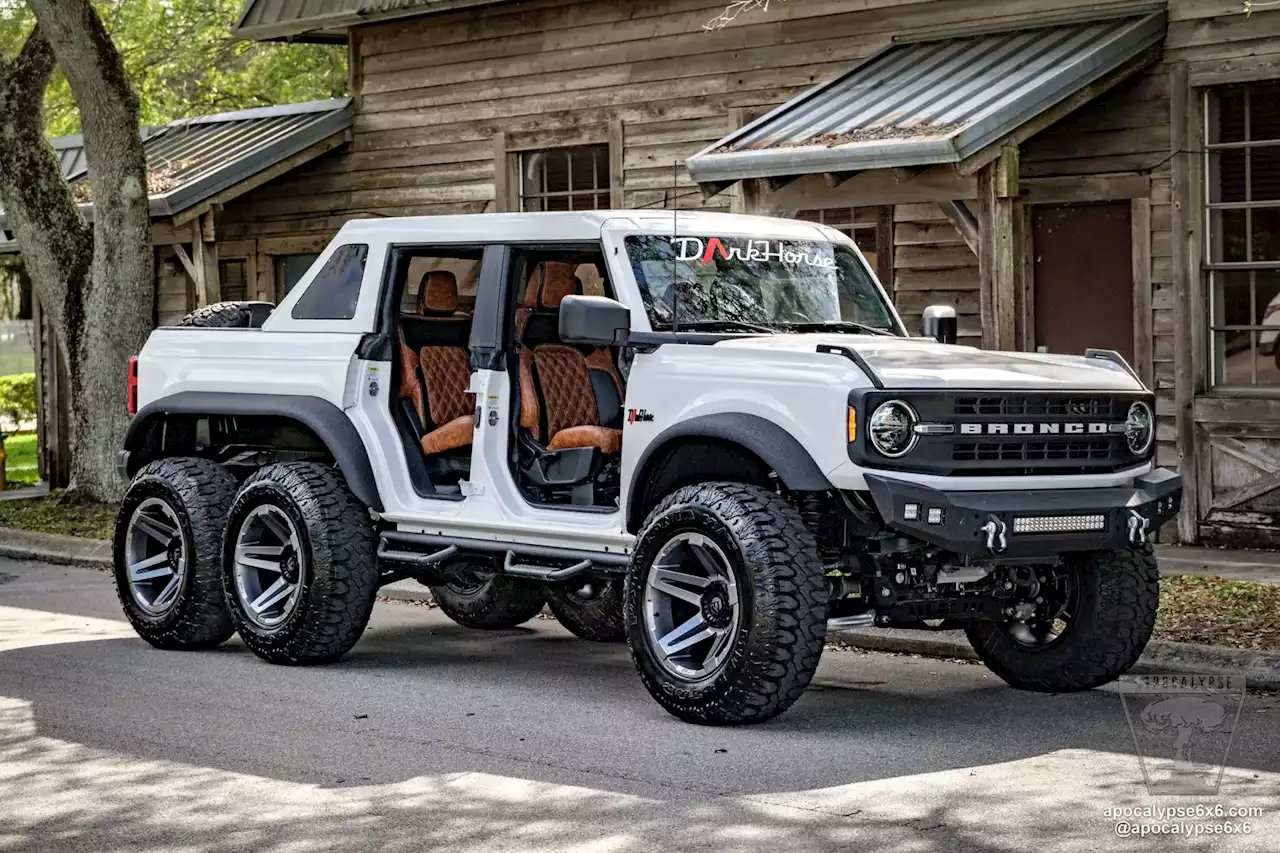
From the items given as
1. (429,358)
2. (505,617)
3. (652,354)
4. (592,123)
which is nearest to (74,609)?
(505,617)

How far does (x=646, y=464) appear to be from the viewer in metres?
8.59

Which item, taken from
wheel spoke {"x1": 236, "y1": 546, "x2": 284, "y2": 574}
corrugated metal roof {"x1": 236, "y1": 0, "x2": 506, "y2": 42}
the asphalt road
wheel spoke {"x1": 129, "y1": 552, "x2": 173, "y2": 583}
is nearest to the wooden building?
corrugated metal roof {"x1": 236, "y1": 0, "x2": 506, "y2": 42}

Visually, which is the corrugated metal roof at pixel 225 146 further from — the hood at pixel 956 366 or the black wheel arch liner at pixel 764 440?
the black wheel arch liner at pixel 764 440

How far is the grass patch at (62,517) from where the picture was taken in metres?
16.5

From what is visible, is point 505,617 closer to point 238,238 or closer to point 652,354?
point 652,354

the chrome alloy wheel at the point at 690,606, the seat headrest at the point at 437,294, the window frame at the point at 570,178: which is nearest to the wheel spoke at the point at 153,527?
the seat headrest at the point at 437,294

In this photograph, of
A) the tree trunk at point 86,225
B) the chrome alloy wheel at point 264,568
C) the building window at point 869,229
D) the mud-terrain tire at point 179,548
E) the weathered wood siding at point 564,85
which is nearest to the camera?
the chrome alloy wheel at point 264,568

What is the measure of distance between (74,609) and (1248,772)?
25.2 feet

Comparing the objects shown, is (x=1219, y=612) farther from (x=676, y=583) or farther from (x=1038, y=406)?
(x=676, y=583)

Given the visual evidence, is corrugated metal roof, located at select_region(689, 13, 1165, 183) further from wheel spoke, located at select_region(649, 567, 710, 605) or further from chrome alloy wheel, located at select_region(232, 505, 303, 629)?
wheel spoke, located at select_region(649, 567, 710, 605)

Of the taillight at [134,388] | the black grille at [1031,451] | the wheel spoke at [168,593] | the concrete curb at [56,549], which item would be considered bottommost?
the concrete curb at [56,549]

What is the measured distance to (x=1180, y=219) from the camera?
46.2 ft

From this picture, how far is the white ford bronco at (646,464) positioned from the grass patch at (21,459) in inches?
539

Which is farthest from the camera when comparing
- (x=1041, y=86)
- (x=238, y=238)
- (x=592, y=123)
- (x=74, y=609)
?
(x=238, y=238)
